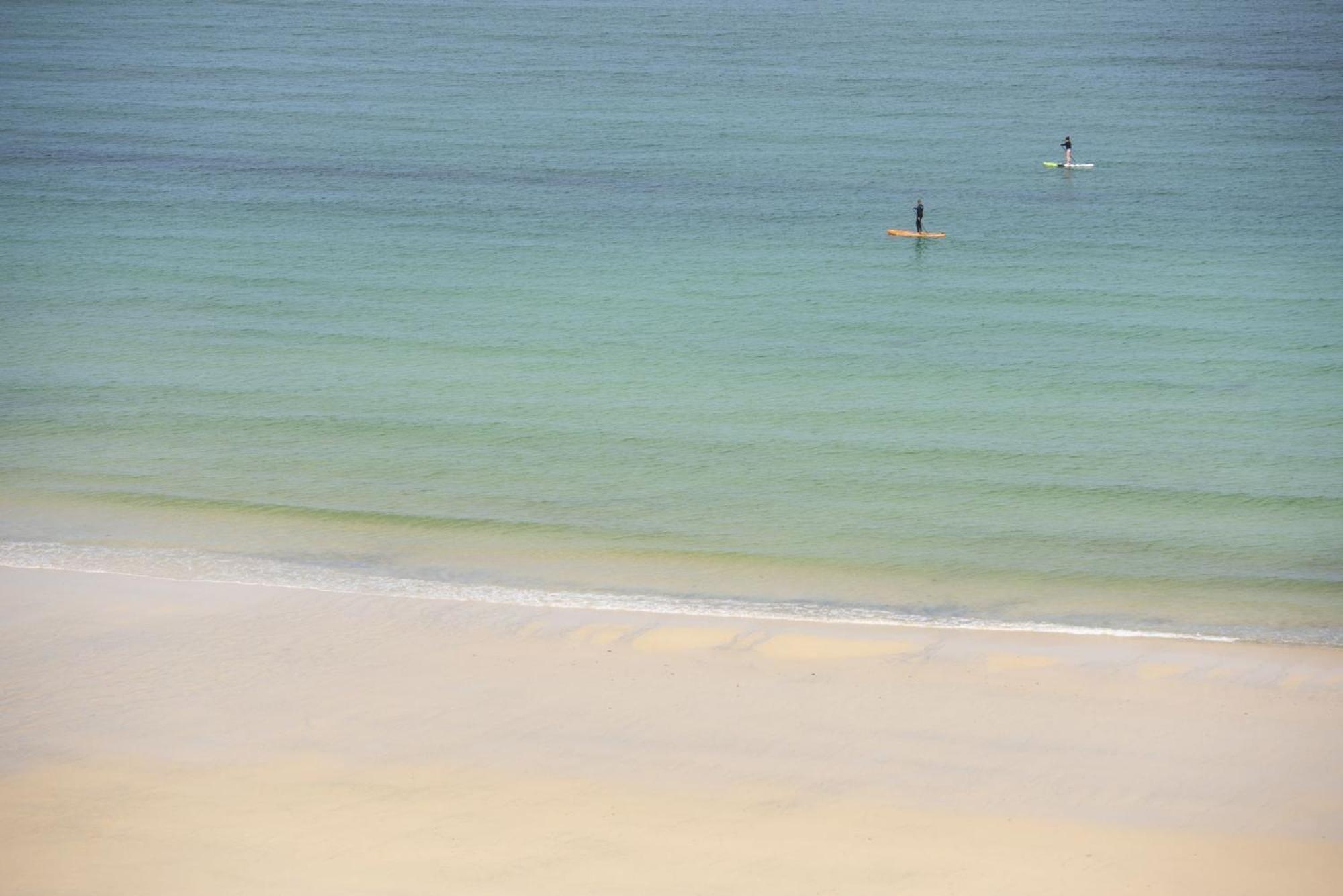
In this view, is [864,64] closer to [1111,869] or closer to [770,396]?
[770,396]

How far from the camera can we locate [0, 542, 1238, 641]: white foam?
690 inches

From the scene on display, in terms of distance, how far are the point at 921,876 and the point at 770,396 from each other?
602 inches

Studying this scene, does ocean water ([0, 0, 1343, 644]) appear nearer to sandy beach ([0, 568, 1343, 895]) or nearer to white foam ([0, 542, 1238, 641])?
white foam ([0, 542, 1238, 641])

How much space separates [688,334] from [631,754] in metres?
17.4

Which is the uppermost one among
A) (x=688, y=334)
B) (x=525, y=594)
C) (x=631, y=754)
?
(x=688, y=334)

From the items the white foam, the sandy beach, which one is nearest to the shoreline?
the white foam

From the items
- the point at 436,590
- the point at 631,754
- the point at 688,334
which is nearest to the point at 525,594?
the point at 436,590

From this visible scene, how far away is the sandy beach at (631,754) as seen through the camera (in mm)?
12398

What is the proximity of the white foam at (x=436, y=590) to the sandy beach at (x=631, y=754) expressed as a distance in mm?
375

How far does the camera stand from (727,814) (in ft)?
43.4

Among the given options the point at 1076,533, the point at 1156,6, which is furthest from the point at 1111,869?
the point at 1156,6

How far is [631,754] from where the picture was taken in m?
14.2

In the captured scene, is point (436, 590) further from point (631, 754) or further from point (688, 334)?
point (688, 334)

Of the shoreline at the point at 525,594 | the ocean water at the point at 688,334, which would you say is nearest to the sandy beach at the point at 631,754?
the shoreline at the point at 525,594
